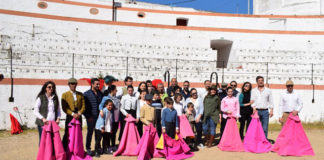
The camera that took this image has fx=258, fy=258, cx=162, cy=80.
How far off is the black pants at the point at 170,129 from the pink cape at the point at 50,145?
2.24 m

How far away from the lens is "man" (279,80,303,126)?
6418 mm

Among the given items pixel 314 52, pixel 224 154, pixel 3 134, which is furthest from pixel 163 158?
pixel 314 52

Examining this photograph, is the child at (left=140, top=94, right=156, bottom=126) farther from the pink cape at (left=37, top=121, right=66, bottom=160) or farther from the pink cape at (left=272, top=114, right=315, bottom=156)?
the pink cape at (left=272, top=114, right=315, bottom=156)

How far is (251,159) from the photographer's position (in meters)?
5.76

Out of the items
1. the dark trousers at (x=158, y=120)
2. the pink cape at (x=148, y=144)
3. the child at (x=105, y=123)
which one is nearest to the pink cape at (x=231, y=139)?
the dark trousers at (x=158, y=120)

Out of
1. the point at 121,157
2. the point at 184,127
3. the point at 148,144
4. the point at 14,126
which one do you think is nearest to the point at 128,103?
the point at 148,144

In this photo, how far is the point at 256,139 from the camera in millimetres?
6523

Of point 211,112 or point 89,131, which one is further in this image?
point 211,112

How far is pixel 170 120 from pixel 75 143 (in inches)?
82.3

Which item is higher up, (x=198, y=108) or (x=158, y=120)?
(x=198, y=108)

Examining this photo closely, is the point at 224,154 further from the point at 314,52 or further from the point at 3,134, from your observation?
the point at 314,52

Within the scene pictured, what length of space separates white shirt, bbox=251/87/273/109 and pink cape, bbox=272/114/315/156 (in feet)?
2.28

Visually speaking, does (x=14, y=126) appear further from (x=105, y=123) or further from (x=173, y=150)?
(x=173, y=150)

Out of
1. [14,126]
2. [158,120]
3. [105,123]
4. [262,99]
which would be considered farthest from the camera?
[14,126]
